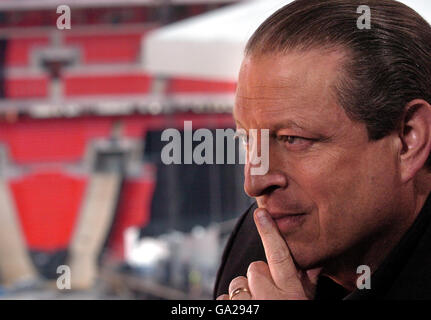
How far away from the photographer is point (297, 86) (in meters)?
0.34

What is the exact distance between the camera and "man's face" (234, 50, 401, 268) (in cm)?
34

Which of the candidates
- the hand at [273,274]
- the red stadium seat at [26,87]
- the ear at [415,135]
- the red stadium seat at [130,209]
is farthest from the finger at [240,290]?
the red stadium seat at [26,87]

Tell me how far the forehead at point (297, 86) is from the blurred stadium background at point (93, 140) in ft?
18.2

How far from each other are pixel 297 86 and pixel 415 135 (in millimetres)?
66

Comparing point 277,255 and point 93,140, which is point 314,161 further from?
point 93,140

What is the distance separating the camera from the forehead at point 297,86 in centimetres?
33

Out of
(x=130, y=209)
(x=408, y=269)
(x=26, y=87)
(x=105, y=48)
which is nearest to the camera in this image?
(x=408, y=269)

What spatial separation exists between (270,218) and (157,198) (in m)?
6.15

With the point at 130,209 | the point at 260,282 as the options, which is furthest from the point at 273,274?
the point at 130,209

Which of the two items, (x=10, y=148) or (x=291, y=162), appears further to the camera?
(x=10, y=148)

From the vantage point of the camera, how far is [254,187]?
0.34 metres

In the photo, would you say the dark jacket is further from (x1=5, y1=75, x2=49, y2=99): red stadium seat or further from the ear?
(x1=5, y1=75, x2=49, y2=99): red stadium seat
